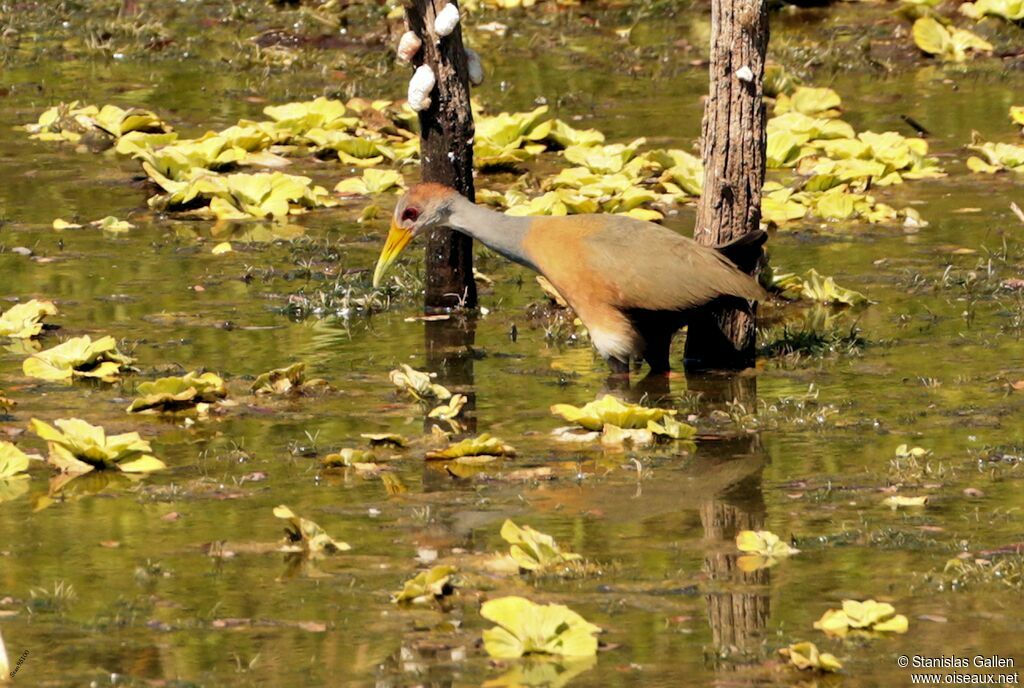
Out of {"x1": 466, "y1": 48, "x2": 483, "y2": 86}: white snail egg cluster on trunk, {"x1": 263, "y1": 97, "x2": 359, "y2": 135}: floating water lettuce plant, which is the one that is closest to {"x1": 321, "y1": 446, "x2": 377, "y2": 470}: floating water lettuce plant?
{"x1": 466, "y1": 48, "x2": 483, "y2": 86}: white snail egg cluster on trunk

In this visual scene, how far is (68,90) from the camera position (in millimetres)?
17578

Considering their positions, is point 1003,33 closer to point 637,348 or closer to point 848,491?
point 637,348

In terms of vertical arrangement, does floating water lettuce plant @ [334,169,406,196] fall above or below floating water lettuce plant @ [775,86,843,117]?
below

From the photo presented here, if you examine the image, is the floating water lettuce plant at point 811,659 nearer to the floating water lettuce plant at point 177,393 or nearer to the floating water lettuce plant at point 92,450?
the floating water lettuce plant at point 92,450

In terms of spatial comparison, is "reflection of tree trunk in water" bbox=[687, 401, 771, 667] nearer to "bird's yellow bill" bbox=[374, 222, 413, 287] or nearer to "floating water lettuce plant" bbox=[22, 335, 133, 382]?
"bird's yellow bill" bbox=[374, 222, 413, 287]

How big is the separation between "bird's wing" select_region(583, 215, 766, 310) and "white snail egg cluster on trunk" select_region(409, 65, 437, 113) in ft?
5.20

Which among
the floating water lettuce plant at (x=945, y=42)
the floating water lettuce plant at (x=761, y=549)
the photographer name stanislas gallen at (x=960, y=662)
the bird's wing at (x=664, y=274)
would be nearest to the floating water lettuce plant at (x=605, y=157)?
the bird's wing at (x=664, y=274)

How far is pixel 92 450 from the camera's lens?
310 inches

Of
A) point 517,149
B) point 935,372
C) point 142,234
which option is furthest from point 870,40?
point 935,372

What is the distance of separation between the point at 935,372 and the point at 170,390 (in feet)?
12.2

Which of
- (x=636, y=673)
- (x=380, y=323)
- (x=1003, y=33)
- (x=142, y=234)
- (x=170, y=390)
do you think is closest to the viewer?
(x=636, y=673)

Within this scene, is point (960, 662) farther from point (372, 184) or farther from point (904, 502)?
point (372, 184)

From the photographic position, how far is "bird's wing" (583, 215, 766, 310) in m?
9.28

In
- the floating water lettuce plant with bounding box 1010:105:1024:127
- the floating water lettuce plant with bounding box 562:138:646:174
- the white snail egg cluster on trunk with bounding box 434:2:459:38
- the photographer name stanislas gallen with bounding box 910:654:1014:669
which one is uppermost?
the white snail egg cluster on trunk with bounding box 434:2:459:38
